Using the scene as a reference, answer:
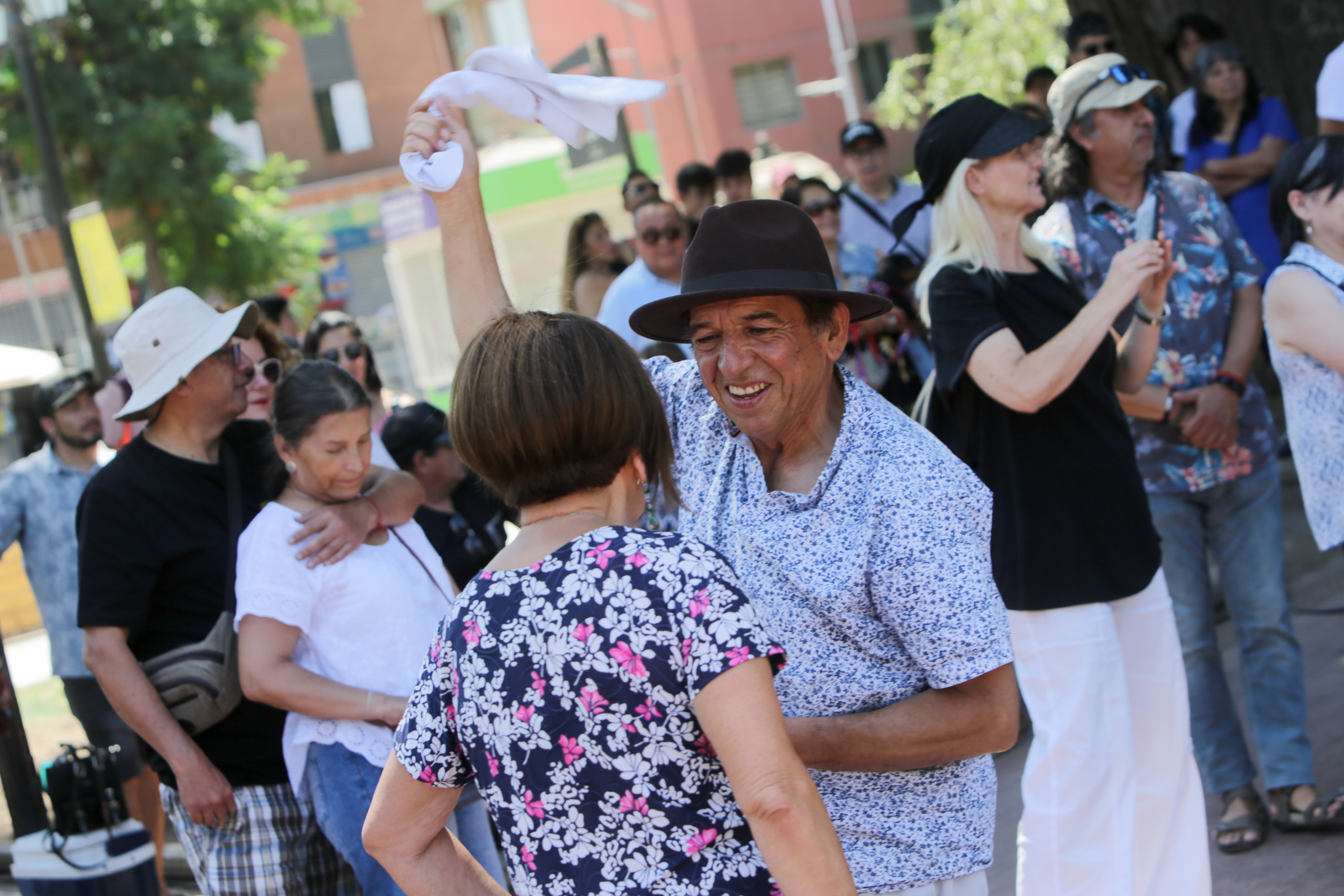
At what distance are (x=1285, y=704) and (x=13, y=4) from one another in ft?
32.7

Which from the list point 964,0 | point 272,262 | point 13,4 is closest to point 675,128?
point 964,0

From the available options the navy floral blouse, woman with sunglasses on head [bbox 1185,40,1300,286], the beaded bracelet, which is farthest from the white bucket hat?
woman with sunglasses on head [bbox 1185,40,1300,286]

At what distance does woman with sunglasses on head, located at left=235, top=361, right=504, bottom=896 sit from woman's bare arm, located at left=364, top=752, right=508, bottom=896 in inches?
52.2

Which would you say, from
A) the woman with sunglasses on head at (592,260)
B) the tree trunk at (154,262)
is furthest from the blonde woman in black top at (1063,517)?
the tree trunk at (154,262)

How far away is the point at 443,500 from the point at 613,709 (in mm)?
3214

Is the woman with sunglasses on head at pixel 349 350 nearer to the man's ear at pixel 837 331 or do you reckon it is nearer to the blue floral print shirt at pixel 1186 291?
the blue floral print shirt at pixel 1186 291

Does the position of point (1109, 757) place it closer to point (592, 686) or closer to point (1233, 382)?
point (1233, 382)

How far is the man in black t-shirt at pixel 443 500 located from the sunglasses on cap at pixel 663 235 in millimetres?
1479

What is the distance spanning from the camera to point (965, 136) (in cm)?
339

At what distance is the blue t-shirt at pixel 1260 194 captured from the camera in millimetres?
6277

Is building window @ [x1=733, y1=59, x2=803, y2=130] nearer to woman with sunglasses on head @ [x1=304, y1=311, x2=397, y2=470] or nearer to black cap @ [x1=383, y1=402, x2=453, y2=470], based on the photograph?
woman with sunglasses on head @ [x1=304, y1=311, x2=397, y2=470]

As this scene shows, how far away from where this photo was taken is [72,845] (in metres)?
4.35

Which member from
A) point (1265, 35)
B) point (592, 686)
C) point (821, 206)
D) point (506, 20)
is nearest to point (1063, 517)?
point (592, 686)

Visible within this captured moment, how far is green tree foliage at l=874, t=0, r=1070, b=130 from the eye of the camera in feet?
80.0
